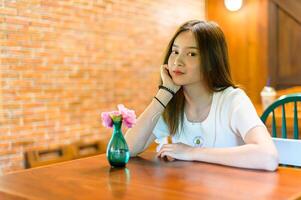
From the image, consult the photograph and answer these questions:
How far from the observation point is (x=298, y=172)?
1.34 m

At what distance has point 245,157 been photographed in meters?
1.40

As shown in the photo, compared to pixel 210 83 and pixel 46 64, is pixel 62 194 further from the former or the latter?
pixel 46 64

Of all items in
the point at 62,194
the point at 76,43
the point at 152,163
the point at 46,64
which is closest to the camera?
the point at 62,194

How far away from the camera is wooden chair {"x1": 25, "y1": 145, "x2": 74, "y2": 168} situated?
3512mm

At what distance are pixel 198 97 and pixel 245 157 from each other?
0.48m

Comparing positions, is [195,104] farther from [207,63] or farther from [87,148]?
[87,148]

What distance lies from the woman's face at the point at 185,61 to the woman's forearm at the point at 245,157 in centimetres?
36

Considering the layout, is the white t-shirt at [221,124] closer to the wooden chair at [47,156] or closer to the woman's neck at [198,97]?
the woman's neck at [198,97]

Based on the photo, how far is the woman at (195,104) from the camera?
5.47ft

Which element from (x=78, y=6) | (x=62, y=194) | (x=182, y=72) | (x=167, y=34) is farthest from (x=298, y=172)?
(x=167, y=34)

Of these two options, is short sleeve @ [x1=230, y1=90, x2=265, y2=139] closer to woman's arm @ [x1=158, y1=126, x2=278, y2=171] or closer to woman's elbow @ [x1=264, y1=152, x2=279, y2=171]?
woman's arm @ [x1=158, y1=126, x2=278, y2=171]

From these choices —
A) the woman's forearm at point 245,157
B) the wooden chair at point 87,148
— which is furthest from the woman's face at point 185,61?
the wooden chair at point 87,148

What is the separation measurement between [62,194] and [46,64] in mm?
A: 2649

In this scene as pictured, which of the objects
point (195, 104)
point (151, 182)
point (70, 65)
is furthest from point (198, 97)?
point (70, 65)
